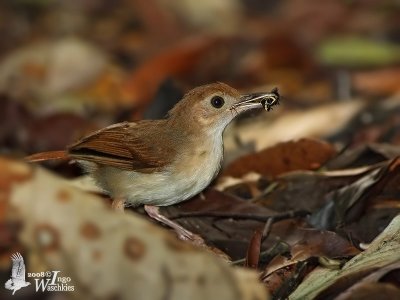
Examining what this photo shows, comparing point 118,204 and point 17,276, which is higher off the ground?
point 118,204

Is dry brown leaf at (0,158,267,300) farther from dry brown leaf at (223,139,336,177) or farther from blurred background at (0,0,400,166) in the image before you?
blurred background at (0,0,400,166)

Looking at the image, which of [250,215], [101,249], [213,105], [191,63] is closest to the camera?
[101,249]

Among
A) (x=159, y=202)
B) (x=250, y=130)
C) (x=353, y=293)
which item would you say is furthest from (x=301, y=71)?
(x=353, y=293)

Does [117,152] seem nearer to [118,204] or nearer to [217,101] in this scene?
[118,204]

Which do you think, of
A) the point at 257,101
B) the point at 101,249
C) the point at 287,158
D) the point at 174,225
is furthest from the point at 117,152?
the point at 101,249

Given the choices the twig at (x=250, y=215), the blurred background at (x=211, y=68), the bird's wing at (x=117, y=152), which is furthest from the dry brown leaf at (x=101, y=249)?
the bird's wing at (x=117, y=152)

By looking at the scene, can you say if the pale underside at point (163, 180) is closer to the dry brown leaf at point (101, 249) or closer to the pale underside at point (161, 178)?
the pale underside at point (161, 178)

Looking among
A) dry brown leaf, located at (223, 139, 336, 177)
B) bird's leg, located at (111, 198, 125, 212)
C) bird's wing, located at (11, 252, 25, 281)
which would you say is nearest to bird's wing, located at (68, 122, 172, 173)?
bird's leg, located at (111, 198, 125, 212)
